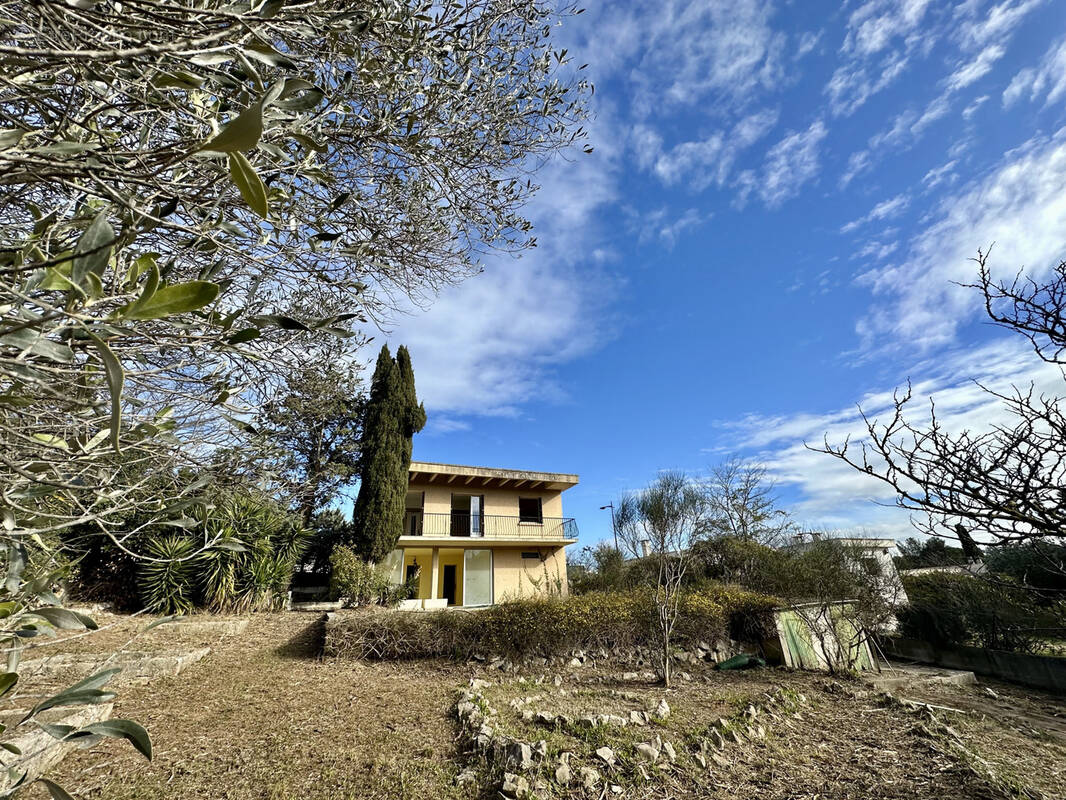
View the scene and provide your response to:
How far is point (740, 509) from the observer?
17.7m

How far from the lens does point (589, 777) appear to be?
317cm

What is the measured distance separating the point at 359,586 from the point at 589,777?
8.35 meters

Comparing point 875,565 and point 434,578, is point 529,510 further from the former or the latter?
point 875,565

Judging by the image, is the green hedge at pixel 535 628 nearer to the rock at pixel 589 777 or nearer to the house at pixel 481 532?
the rock at pixel 589 777

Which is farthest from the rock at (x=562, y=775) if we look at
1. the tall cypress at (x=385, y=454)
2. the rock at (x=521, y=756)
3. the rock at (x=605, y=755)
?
the tall cypress at (x=385, y=454)

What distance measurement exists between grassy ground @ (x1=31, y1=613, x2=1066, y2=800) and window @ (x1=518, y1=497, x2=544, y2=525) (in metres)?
10.9

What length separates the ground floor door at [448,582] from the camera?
1741cm

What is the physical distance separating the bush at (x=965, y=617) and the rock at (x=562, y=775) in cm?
945

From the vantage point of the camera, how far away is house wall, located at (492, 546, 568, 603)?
15836mm

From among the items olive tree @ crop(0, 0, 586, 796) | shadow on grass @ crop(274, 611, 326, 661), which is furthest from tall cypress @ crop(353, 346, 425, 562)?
olive tree @ crop(0, 0, 586, 796)

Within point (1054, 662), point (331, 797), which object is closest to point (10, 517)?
point (331, 797)

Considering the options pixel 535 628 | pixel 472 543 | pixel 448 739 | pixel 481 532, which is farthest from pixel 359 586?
pixel 448 739

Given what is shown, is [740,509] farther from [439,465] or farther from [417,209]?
[417,209]

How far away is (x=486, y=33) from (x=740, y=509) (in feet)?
61.0
